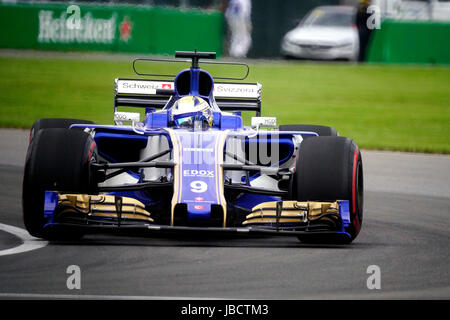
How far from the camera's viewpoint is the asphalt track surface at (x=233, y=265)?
629 cm

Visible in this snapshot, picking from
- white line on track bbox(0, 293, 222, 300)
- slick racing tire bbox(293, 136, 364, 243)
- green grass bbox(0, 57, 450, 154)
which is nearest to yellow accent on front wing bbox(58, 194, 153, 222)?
slick racing tire bbox(293, 136, 364, 243)

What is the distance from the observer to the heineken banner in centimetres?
3009

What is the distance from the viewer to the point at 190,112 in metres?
9.23

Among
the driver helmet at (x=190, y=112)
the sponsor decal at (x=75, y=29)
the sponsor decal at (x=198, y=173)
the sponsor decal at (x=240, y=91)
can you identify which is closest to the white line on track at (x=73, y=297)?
the sponsor decal at (x=198, y=173)

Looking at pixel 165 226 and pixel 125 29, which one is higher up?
pixel 125 29

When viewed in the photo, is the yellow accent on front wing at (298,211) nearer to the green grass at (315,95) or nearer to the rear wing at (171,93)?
the rear wing at (171,93)

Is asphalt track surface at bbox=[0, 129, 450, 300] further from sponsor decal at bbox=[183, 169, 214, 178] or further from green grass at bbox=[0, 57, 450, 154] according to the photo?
green grass at bbox=[0, 57, 450, 154]

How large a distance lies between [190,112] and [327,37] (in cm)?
2116

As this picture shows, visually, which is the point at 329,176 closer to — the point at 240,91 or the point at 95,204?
the point at 95,204

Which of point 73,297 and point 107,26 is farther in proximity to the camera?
point 107,26

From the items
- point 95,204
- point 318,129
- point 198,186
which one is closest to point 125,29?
point 318,129

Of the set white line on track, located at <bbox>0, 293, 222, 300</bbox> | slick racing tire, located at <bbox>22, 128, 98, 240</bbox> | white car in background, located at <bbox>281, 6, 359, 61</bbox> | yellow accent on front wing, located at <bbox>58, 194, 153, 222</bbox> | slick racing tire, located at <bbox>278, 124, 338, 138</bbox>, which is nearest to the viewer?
white line on track, located at <bbox>0, 293, 222, 300</bbox>

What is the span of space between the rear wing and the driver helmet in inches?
60.2
